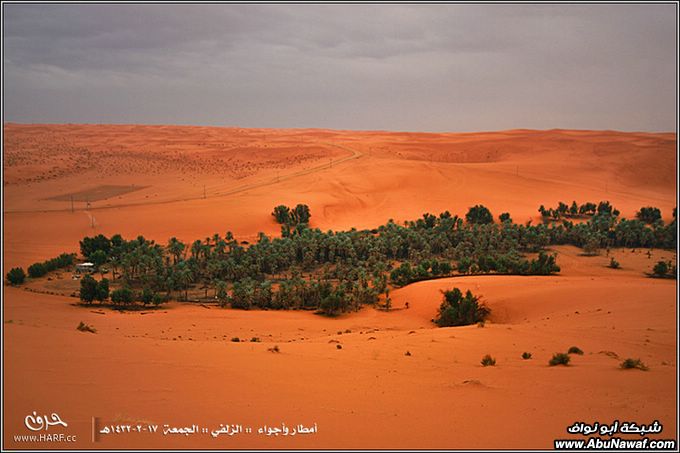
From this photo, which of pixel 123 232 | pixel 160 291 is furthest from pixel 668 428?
pixel 123 232

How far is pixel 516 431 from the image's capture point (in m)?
6.79

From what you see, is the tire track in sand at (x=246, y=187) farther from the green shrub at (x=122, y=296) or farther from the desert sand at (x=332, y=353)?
the green shrub at (x=122, y=296)

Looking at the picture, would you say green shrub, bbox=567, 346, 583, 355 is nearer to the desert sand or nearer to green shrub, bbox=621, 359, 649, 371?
the desert sand

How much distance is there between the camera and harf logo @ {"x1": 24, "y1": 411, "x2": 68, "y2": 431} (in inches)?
237

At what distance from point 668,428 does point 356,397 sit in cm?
449

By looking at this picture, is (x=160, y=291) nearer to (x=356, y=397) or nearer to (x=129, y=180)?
(x=356, y=397)

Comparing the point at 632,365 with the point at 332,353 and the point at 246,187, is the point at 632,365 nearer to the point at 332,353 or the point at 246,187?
the point at 332,353

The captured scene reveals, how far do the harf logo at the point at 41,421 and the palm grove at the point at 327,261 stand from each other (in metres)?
15.1

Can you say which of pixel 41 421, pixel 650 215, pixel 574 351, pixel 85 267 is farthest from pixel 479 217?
pixel 41 421

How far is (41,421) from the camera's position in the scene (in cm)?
614

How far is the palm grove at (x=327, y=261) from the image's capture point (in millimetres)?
22219

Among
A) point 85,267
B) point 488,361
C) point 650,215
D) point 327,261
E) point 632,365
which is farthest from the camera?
point 650,215

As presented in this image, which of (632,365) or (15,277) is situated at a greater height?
(632,365)

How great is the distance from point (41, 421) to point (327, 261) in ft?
77.9
